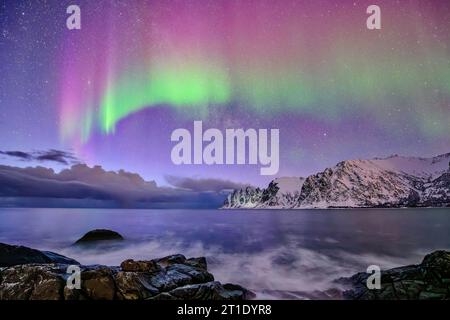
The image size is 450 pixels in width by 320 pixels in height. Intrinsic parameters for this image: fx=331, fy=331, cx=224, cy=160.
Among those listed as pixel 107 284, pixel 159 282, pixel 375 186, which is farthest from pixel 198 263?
pixel 375 186

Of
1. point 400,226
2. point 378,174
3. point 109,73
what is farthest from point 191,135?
point 378,174

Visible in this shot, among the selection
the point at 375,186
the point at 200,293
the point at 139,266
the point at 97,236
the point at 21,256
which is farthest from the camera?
the point at 375,186

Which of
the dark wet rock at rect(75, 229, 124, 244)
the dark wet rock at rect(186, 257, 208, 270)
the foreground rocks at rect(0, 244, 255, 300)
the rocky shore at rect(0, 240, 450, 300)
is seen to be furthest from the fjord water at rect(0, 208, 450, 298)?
the foreground rocks at rect(0, 244, 255, 300)

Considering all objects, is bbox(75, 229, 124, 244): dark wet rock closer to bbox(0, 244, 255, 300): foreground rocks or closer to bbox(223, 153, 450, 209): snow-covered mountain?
bbox(0, 244, 255, 300): foreground rocks

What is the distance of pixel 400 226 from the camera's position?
9.41m

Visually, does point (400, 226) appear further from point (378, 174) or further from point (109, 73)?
point (109, 73)

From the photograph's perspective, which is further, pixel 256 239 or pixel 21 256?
pixel 256 239

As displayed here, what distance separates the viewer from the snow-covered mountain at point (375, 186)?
9.90 meters

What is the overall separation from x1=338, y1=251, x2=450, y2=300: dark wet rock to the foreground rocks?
10.5ft

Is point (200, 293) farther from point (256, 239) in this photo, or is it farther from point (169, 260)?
point (256, 239)

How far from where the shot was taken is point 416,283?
699cm

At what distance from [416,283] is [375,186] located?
248 inches
